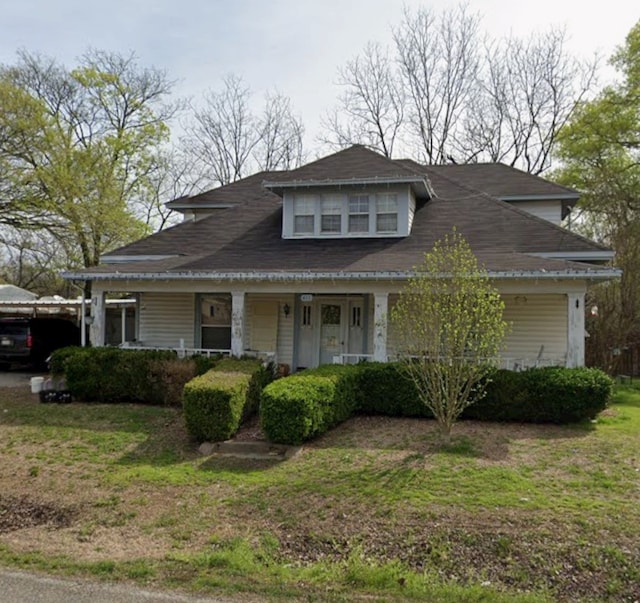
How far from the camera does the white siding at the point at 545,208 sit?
55.3 feet

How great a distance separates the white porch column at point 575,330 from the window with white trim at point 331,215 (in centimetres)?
639

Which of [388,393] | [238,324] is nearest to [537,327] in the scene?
[388,393]

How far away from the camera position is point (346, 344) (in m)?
14.9

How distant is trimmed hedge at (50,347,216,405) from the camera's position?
38.3 ft

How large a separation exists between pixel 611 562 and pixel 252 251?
1154cm

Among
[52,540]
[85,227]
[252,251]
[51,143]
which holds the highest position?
[51,143]

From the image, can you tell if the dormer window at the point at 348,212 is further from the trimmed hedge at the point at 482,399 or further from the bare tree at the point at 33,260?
the bare tree at the point at 33,260

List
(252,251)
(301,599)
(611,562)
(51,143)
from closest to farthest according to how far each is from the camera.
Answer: (301,599), (611,562), (252,251), (51,143)

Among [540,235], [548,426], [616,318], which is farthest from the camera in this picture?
[616,318]

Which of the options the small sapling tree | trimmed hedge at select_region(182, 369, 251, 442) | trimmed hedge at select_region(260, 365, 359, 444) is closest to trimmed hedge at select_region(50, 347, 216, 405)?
trimmed hedge at select_region(182, 369, 251, 442)

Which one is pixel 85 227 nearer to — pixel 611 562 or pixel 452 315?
pixel 452 315

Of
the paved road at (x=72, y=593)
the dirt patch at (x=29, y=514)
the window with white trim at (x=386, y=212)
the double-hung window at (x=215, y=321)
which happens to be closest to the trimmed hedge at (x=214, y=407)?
the dirt patch at (x=29, y=514)

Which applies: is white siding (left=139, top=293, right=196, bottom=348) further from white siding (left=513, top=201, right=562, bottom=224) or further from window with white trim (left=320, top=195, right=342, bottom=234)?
white siding (left=513, top=201, right=562, bottom=224)

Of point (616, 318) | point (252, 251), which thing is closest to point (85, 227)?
point (252, 251)
